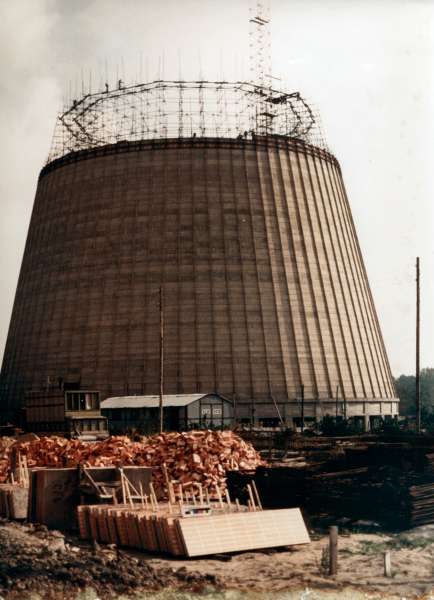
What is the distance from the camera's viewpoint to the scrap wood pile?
2834 centimetres

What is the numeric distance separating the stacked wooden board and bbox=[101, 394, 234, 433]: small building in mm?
33296

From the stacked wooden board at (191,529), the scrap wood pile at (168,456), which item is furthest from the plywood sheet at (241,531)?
the scrap wood pile at (168,456)

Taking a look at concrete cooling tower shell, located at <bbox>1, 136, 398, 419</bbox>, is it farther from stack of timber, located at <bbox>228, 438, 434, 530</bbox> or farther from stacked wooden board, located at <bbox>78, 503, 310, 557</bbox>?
stacked wooden board, located at <bbox>78, 503, 310, 557</bbox>

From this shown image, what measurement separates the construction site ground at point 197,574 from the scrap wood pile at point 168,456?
265 inches

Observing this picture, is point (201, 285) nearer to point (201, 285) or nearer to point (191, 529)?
point (201, 285)

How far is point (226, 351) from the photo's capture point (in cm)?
6222

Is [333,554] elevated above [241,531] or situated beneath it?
situated beneath

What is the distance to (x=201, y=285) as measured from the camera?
63406mm

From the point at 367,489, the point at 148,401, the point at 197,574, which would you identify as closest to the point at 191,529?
the point at 197,574

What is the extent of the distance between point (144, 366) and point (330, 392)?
13.5m

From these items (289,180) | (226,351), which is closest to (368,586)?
(226,351)

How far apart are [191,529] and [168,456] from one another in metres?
9.18

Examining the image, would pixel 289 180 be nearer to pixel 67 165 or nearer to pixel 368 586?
pixel 67 165

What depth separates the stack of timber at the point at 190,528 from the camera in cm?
1992
